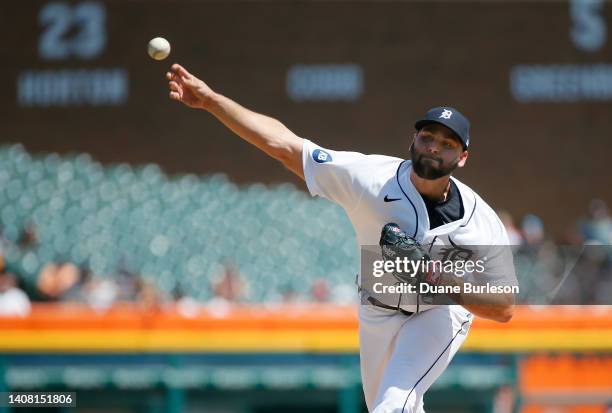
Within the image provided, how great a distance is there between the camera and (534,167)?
46.2 ft

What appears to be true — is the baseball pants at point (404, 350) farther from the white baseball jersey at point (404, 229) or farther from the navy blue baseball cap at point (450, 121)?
the navy blue baseball cap at point (450, 121)

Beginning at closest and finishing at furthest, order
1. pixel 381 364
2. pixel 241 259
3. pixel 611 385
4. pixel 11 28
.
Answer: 1. pixel 381 364
2. pixel 611 385
3. pixel 241 259
4. pixel 11 28

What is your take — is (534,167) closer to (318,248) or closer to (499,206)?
(499,206)

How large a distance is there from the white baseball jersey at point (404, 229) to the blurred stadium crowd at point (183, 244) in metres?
3.89

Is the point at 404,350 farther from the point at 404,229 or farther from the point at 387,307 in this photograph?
the point at 404,229

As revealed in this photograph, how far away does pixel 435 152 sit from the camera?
159 inches

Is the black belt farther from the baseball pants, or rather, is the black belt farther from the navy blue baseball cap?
the navy blue baseball cap

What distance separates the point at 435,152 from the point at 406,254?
46cm

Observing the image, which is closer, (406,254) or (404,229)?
(406,254)

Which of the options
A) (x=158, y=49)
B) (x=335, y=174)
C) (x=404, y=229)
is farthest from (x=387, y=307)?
(x=158, y=49)

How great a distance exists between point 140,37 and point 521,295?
26.9 feet

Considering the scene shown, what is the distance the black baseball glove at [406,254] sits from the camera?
3.86 metres

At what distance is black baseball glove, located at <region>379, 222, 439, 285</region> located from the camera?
386cm

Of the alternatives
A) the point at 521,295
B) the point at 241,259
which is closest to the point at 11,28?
the point at 241,259
